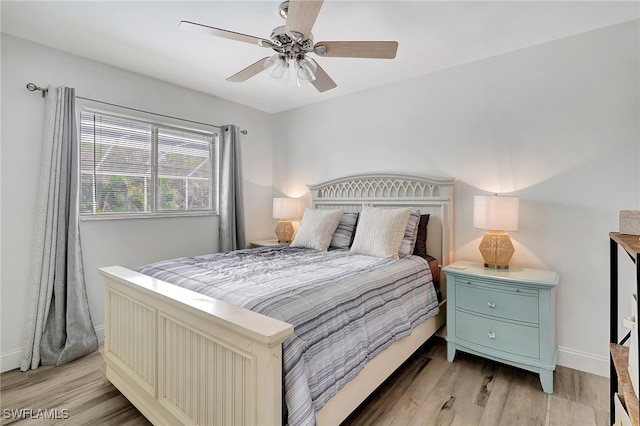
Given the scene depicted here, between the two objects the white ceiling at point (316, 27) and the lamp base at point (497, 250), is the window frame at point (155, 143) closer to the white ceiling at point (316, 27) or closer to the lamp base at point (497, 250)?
the white ceiling at point (316, 27)

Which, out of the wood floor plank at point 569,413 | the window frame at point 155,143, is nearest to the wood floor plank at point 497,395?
the wood floor plank at point 569,413

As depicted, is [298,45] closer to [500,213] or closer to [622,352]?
[500,213]

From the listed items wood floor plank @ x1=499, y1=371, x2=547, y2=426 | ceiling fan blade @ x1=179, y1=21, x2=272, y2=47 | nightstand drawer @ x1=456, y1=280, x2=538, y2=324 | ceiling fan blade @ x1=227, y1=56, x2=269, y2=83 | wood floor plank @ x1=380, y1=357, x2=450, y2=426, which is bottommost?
wood floor plank @ x1=499, y1=371, x2=547, y2=426

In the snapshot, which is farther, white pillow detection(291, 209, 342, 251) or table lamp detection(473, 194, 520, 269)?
white pillow detection(291, 209, 342, 251)

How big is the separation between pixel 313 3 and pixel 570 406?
8.84 ft

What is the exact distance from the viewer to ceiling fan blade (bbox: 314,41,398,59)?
184cm

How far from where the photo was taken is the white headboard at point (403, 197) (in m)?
2.92

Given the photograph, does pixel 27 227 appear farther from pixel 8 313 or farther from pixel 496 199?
pixel 496 199

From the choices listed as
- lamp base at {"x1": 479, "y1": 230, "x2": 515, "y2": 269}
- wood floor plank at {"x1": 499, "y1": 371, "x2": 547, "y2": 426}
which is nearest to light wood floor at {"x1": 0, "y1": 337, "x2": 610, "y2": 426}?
wood floor plank at {"x1": 499, "y1": 371, "x2": 547, "y2": 426}

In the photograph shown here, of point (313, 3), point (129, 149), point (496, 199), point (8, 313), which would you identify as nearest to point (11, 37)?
point (129, 149)

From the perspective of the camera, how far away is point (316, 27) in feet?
7.39

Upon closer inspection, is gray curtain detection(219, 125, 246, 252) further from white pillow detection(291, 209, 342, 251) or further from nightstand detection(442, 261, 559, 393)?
nightstand detection(442, 261, 559, 393)

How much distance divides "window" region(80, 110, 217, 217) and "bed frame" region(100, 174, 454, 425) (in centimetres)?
122

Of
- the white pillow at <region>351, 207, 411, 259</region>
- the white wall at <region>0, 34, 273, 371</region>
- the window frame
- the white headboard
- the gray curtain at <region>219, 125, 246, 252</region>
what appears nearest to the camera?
the white wall at <region>0, 34, 273, 371</region>
